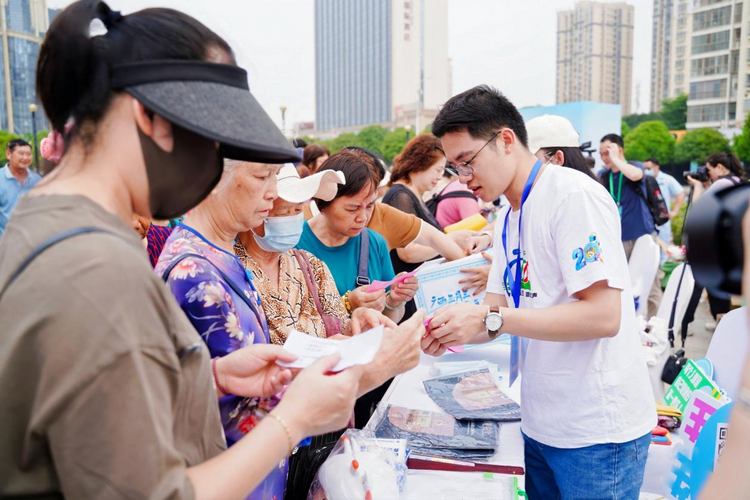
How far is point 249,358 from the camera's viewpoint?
1.27 m

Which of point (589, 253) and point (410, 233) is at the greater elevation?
point (589, 253)

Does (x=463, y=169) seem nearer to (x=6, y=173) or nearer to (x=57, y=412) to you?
(x=57, y=412)

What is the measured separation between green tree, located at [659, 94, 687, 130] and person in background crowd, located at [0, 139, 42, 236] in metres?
72.0

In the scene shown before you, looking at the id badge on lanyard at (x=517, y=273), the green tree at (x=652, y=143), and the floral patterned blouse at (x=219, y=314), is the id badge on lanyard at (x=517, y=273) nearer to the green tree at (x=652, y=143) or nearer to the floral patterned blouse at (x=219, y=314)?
the floral patterned blouse at (x=219, y=314)

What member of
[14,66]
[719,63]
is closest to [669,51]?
[719,63]

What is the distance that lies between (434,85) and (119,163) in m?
90.0

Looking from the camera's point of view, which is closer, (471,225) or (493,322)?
(493,322)

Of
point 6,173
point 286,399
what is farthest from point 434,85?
point 286,399

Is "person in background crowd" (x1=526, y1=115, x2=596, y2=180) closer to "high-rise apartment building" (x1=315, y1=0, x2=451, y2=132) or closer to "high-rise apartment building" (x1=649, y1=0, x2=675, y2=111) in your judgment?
"high-rise apartment building" (x1=315, y1=0, x2=451, y2=132)

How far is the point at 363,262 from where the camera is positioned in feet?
9.70

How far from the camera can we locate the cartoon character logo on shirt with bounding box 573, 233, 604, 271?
5.59ft

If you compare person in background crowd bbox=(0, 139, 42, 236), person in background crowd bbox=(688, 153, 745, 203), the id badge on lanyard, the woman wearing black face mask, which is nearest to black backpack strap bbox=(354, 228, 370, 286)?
the id badge on lanyard

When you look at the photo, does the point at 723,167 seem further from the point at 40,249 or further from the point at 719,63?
the point at 719,63

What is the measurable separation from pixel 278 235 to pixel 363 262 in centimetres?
89
